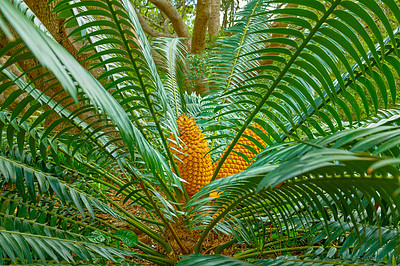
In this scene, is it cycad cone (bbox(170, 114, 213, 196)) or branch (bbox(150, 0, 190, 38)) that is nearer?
cycad cone (bbox(170, 114, 213, 196))

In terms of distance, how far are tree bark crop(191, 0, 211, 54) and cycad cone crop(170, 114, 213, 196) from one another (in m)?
2.72

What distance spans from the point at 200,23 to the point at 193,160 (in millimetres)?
2845

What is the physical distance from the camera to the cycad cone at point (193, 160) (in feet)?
3.21

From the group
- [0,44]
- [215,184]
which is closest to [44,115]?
[215,184]

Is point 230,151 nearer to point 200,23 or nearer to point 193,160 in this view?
point 193,160

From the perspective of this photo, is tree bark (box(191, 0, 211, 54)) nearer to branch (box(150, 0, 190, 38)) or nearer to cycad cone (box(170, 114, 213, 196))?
branch (box(150, 0, 190, 38))

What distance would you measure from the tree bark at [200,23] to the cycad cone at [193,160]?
272 centimetres

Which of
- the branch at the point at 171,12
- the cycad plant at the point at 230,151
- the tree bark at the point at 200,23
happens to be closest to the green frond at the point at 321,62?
the cycad plant at the point at 230,151

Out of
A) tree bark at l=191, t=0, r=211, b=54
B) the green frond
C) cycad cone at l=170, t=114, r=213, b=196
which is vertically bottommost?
cycad cone at l=170, t=114, r=213, b=196

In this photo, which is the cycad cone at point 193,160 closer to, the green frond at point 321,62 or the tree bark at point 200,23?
the green frond at point 321,62

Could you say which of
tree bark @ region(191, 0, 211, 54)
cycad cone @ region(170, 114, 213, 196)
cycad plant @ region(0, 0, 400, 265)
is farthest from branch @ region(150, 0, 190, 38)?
cycad cone @ region(170, 114, 213, 196)

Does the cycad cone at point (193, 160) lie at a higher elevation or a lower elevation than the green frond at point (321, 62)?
lower

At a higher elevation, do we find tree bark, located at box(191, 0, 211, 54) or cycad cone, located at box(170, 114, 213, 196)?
tree bark, located at box(191, 0, 211, 54)

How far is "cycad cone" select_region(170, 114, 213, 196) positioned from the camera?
3.21 feet
